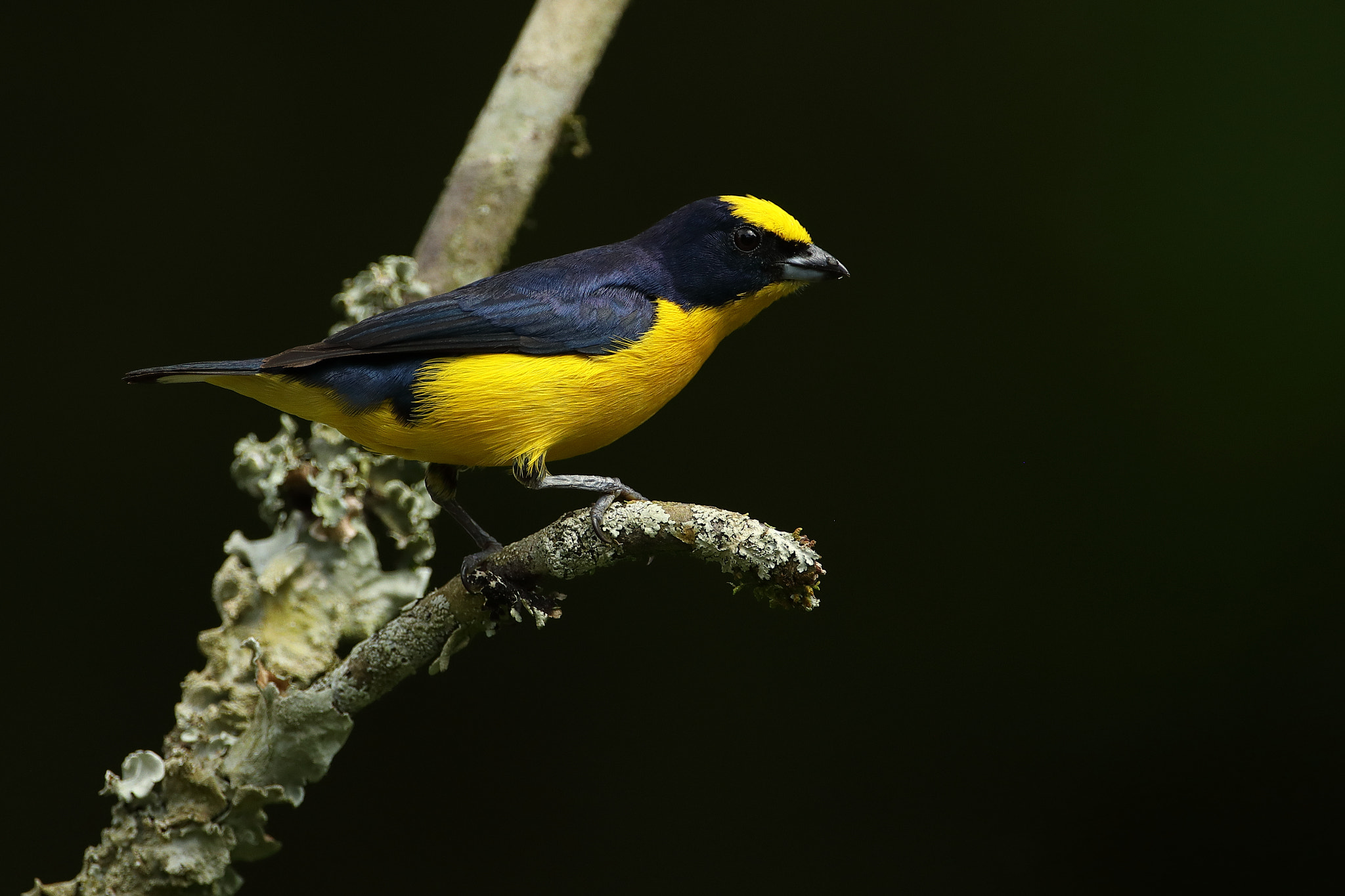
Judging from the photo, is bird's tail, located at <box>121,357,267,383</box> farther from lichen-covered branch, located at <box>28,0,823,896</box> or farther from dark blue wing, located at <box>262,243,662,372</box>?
lichen-covered branch, located at <box>28,0,823,896</box>

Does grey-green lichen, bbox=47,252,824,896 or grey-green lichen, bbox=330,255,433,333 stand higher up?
grey-green lichen, bbox=330,255,433,333

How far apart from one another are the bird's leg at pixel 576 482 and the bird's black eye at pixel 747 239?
773 mm

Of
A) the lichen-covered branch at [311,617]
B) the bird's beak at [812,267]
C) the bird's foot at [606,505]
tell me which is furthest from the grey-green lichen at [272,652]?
the bird's beak at [812,267]

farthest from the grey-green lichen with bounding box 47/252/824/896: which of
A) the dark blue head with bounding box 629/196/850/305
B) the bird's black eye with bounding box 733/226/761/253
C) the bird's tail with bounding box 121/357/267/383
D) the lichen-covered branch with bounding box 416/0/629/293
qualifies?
the bird's black eye with bounding box 733/226/761/253

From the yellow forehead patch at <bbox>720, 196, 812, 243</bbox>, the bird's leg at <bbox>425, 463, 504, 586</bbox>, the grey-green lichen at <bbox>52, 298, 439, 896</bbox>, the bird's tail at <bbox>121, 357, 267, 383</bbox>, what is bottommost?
the grey-green lichen at <bbox>52, 298, 439, 896</bbox>

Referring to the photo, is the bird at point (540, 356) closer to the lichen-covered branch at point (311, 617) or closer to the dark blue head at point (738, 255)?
the dark blue head at point (738, 255)

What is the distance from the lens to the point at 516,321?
2.88 metres

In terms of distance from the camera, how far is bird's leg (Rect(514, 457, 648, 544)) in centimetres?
235

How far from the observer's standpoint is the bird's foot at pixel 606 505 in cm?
215

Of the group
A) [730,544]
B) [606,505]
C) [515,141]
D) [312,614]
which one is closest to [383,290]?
[515,141]

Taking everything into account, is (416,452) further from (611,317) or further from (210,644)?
(210,644)

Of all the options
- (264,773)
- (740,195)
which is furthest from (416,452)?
(740,195)

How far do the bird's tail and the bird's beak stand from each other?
134 cm

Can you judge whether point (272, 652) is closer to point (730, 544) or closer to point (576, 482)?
point (576, 482)
